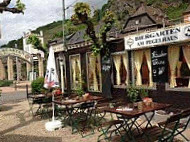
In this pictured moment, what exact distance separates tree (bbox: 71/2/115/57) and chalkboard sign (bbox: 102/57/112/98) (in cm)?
33

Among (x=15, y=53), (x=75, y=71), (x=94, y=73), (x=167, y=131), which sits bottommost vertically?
(x=167, y=131)

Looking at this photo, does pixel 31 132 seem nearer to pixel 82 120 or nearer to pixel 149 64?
pixel 82 120

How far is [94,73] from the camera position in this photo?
12.6 metres

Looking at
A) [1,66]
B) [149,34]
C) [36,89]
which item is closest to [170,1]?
[1,66]

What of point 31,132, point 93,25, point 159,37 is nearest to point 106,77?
point 93,25

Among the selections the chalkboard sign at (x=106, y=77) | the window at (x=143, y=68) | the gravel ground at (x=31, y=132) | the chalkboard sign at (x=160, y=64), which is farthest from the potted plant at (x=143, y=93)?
the chalkboard sign at (x=106, y=77)

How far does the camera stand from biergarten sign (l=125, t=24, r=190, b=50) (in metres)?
8.35

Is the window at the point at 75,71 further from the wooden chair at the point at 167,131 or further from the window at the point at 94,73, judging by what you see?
the wooden chair at the point at 167,131

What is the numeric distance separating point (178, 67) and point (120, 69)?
267cm

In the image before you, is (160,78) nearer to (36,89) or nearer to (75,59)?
(75,59)

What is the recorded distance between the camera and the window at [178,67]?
28.9 feet

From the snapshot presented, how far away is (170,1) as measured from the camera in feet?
284

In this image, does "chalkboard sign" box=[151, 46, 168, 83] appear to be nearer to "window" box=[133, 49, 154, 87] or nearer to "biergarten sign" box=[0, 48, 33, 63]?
"window" box=[133, 49, 154, 87]

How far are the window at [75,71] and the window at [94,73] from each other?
725 millimetres
